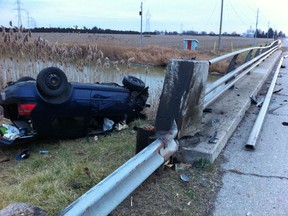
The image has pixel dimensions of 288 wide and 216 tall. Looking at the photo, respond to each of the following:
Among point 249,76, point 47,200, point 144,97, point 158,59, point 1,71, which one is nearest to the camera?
point 47,200

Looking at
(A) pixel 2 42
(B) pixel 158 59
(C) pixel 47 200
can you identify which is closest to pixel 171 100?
(C) pixel 47 200

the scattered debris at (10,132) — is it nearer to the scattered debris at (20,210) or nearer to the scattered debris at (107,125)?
the scattered debris at (107,125)

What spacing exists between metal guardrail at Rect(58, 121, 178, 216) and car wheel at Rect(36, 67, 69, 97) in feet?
6.61

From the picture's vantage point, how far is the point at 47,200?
9.48ft

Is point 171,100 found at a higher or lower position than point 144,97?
higher

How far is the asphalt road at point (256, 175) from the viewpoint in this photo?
2971 millimetres

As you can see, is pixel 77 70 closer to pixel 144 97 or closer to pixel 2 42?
pixel 2 42

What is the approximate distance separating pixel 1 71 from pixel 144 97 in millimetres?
3971

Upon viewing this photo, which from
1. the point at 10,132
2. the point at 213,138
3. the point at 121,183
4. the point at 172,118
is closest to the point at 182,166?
the point at 172,118

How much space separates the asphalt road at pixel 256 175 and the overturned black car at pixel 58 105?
78.7 inches

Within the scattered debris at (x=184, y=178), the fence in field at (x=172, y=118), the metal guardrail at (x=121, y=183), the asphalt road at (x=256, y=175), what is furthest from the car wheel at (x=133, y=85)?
the scattered debris at (x=184, y=178)

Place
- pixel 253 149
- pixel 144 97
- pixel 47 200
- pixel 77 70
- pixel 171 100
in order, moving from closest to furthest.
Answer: pixel 47 200, pixel 171 100, pixel 253 149, pixel 144 97, pixel 77 70

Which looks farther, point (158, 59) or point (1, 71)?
point (158, 59)

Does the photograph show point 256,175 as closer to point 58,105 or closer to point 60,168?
point 60,168
